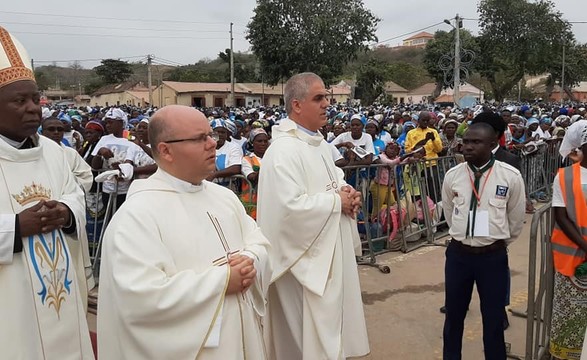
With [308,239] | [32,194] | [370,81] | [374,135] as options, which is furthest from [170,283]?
[370,81]

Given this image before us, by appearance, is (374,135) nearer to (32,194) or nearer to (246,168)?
(246,168)

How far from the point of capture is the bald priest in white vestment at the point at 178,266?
2189 millimetres

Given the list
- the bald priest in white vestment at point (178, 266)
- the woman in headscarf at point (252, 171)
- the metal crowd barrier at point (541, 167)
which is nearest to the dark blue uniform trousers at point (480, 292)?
the bald priest in white vestment at point (178, 266)

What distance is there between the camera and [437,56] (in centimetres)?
5644

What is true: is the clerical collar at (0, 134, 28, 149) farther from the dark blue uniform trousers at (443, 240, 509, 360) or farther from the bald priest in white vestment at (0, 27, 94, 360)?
the dark blue uniform trousers at (443, 240, 509, 360)

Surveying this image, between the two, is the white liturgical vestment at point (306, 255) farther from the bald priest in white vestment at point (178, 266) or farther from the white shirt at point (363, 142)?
the white shirt at point (363, 142)

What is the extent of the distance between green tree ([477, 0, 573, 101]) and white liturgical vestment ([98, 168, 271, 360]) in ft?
191

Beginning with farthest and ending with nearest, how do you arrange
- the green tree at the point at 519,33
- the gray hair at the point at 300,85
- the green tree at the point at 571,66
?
1. the green tree at the point at 571,66
2. the green tree at the point at 519,33
3. the gray hair at the point at 300,85

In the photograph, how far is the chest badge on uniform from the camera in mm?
3844

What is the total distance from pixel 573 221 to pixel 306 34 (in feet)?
135

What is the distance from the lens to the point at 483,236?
3.75 meters

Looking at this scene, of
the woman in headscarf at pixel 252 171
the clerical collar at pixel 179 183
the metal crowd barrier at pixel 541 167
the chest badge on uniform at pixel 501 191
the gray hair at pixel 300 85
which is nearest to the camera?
the clerical collar at pixel 179 183

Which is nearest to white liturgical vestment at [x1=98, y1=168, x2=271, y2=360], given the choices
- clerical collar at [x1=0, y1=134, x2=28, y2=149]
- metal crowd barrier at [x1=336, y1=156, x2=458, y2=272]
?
clerical collar at [x1=0, y1=134, x2=28, y2=149]

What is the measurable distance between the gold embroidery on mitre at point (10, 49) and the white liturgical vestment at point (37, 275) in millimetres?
395
